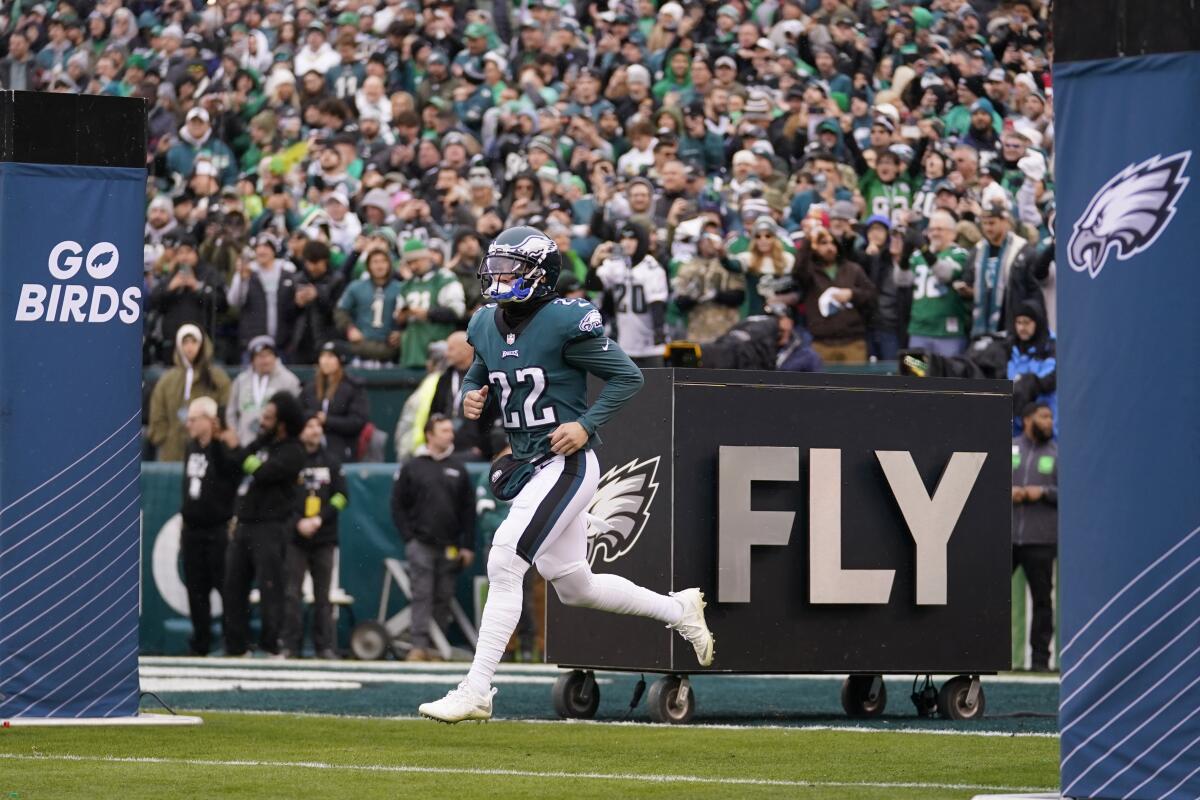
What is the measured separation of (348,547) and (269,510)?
2.54 ft

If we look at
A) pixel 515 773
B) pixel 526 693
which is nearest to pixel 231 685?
pixel 526 693

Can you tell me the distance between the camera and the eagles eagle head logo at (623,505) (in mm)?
11328

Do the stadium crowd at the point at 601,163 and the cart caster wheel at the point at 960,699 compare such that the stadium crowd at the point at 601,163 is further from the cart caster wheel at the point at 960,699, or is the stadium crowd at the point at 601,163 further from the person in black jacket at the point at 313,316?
the cart caster wheel at the point at 960,699

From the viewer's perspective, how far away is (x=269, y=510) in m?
17.7

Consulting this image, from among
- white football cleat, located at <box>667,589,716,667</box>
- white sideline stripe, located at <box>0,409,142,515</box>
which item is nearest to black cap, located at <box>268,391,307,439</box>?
white sideline stripe, located at <box>0,409,142,515</box>

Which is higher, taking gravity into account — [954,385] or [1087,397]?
[1087,397]

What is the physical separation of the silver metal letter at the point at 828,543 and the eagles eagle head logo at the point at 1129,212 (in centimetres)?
476

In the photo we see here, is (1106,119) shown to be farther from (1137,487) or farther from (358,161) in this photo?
(358,161)

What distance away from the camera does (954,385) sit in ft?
39.6

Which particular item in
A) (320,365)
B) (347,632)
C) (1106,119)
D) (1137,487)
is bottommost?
(347,632)

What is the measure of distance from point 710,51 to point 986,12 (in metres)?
2.80

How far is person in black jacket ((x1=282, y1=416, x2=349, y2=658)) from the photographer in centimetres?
1761

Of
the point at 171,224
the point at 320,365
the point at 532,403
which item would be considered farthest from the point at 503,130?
the point at 532,403

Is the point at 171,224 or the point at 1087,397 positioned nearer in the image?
the point at 1087,397
